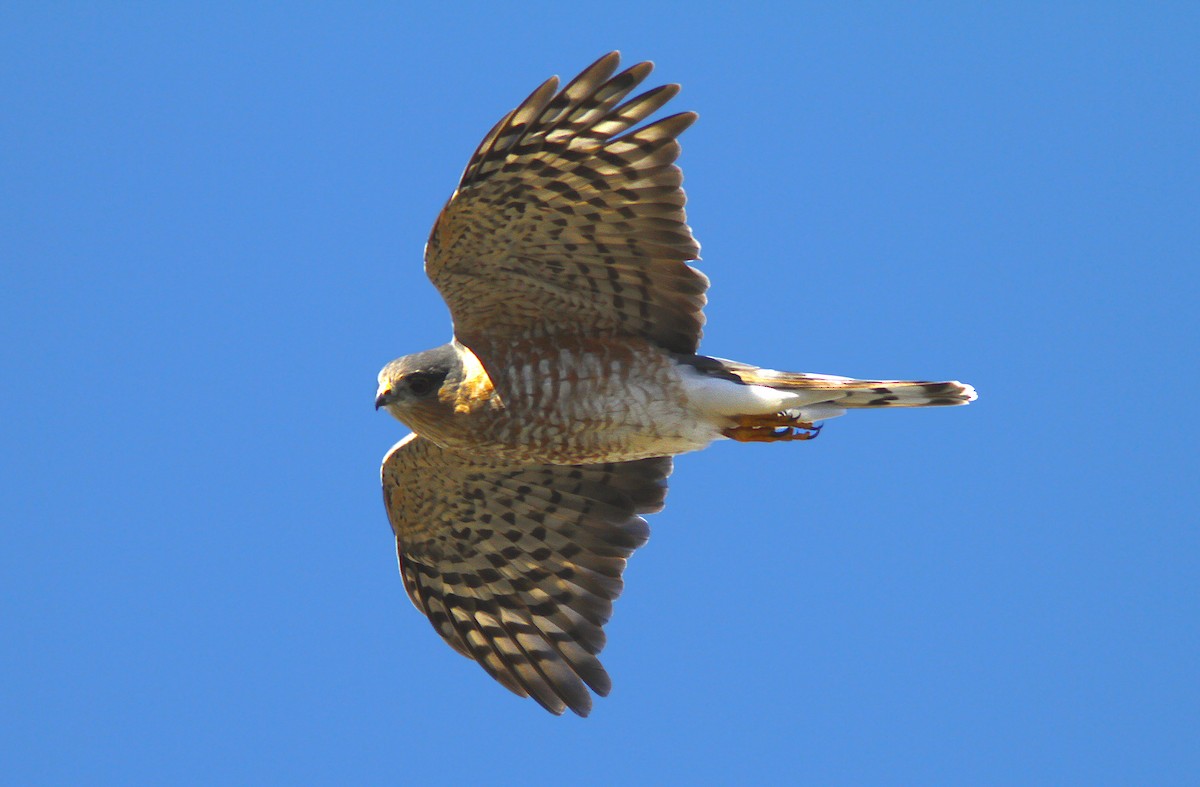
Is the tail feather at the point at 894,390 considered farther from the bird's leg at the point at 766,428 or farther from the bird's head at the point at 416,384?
the bird's head at the point at 416,384

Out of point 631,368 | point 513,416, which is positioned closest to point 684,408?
point 631,368

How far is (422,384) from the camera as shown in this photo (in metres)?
8.38

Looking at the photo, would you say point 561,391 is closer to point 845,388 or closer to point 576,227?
point 576,227

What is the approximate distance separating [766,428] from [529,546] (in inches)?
74.3

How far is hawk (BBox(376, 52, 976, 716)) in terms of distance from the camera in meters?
7.81

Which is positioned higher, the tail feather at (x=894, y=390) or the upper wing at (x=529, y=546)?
the tail feather at (x=894, y=390)

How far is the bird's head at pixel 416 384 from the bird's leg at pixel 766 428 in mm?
1641

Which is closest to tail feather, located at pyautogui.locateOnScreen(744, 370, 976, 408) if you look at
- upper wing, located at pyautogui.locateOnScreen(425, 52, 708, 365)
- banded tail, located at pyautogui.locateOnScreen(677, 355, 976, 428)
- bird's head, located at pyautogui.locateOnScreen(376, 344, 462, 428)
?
banded tail, located at pyautogui.locateOnScreen(677, 355, 976, 428)

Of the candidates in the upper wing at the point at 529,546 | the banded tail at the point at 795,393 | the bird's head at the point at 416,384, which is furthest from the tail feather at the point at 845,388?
the bird's head at the point at 416,384

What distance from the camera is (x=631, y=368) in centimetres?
845

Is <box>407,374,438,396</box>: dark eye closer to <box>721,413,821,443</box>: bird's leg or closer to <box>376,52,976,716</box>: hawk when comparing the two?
<box>376,52,976,716</box>: hawk

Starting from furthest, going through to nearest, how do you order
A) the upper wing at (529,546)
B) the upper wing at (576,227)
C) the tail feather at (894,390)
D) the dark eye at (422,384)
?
the upper wing at (529,546) < the dark eye at (422,384) < the tail feather at (894,390) < the upper wing at (576,227)

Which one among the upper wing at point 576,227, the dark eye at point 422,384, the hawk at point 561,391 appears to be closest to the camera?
the upper wing at point 576,227

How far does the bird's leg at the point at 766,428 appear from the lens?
27.9 feet
